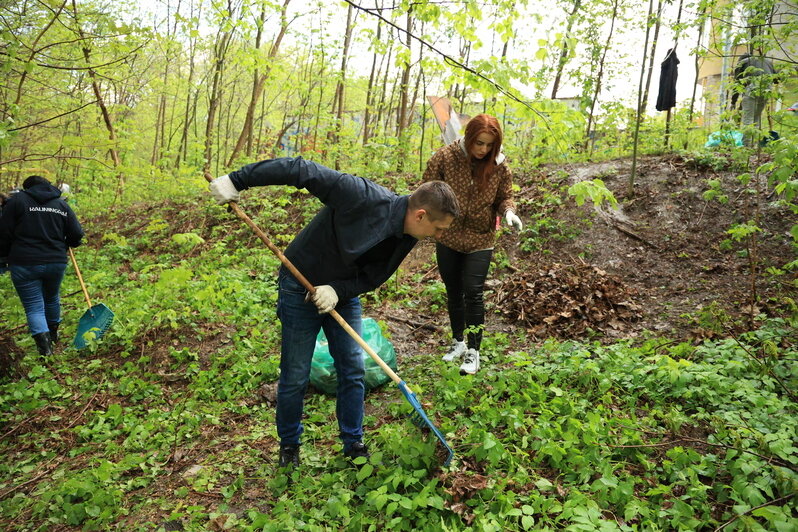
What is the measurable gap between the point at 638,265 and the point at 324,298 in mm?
4985

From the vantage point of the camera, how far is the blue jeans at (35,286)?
4.98 m

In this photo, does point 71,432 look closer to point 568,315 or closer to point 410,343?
point 410,343

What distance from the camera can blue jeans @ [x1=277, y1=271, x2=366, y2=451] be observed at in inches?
109

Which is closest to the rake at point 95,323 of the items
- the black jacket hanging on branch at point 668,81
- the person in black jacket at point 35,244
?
the person in black jacket at point 35,244

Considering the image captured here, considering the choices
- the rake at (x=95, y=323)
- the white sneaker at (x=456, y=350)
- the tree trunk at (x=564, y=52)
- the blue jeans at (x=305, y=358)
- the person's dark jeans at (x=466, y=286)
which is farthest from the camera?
the rake at (x=95, y=323)

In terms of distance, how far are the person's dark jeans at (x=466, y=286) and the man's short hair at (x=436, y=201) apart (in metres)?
1.41

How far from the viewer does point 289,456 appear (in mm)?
2951

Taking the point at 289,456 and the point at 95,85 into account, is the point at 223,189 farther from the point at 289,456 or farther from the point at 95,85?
the point at 95,85

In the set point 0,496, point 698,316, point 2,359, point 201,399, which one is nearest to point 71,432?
point 0,496

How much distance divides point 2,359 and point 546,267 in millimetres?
5823

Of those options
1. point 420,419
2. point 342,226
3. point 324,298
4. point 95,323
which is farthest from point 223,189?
point 95,323

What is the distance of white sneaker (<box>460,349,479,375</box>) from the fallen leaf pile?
1088 millimetres

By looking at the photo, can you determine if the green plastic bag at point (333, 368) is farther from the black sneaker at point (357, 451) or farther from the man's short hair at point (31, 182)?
the man's short hair at point (31, 182)

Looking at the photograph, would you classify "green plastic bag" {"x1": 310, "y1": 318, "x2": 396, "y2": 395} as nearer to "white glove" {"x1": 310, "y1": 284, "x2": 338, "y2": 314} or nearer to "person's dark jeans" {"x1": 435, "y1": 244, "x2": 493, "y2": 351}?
"person's dark jeans" {"x1": 435, "y1": 244, "x2": 493, "y2": 351}
